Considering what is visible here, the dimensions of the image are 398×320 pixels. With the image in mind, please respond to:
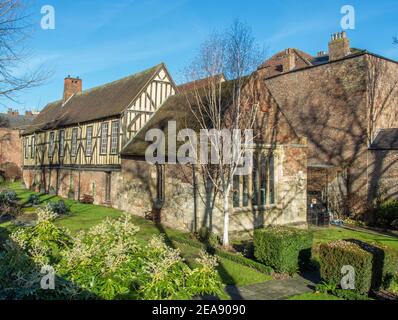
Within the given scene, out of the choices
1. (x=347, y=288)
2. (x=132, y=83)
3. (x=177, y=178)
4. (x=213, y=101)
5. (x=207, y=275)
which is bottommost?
(x=347, y=288)

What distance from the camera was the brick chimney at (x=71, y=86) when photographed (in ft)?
109

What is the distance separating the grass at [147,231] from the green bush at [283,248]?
1.84 feet

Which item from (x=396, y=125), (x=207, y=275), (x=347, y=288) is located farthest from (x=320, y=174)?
(x=207, y=275)

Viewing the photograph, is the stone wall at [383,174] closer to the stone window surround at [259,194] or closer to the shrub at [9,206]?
the stone window surround at [259,194]

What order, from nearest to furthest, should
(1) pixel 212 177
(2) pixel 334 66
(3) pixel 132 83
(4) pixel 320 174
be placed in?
(1) pixel 212 177
(4) pixel 320 174
(2) pixel 334 66
(3) pixel 132 83

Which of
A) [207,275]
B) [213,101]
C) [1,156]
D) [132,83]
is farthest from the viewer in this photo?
[1,156]

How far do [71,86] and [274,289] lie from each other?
30.2 metres

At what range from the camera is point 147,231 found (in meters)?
15.8

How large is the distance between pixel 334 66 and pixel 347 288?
17430 mm

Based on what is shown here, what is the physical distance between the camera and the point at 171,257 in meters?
5.52

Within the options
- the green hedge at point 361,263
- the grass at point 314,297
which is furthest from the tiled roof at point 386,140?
the grass at point 314,297

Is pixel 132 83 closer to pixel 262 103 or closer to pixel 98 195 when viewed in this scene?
pixel 98 195

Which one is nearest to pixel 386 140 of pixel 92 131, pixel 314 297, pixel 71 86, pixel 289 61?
pixel 289 61

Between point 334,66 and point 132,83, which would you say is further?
point 132,83
